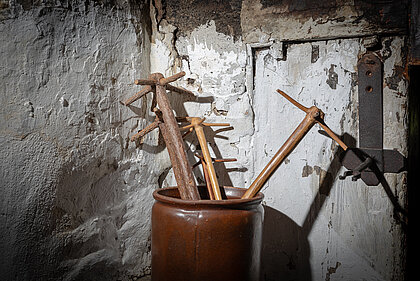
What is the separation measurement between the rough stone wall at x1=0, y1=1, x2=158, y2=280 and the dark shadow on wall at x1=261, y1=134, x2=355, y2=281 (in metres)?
0.47

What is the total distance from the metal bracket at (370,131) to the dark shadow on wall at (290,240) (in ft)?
0.17

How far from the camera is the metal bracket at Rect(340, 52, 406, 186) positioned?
1.10 metres

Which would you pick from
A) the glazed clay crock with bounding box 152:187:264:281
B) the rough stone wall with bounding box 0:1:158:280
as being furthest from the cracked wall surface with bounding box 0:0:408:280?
the glazed clay crock with bounding box 152:187:264:281

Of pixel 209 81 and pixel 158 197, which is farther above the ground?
pixel 209 81

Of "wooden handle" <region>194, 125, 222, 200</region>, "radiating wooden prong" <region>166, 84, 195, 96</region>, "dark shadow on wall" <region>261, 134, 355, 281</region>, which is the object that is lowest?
"dark shadow on wall" <region>261, 134, 355, 281</region>

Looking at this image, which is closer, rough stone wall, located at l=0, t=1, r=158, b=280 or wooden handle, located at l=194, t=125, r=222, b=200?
rough stone wall, located at l=0, t=1, r=158, b=280

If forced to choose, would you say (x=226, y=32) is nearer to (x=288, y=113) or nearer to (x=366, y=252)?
(x=288, y=113)

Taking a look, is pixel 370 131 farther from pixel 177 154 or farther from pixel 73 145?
pixel 73 145

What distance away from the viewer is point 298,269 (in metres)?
1.21

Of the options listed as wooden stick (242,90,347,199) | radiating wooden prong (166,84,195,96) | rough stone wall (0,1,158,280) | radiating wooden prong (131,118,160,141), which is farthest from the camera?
radiating wooden prong (166,84,195,96)

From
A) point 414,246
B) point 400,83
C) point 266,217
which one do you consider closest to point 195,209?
point 266,217

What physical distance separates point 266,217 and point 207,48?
69 centimetres

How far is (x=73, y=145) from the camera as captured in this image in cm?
105

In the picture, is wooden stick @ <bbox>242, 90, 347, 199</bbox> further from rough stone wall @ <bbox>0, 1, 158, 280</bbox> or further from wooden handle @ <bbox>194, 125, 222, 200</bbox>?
rough stone wall @ <bbox>0, 1, 158, 280</bbox>
